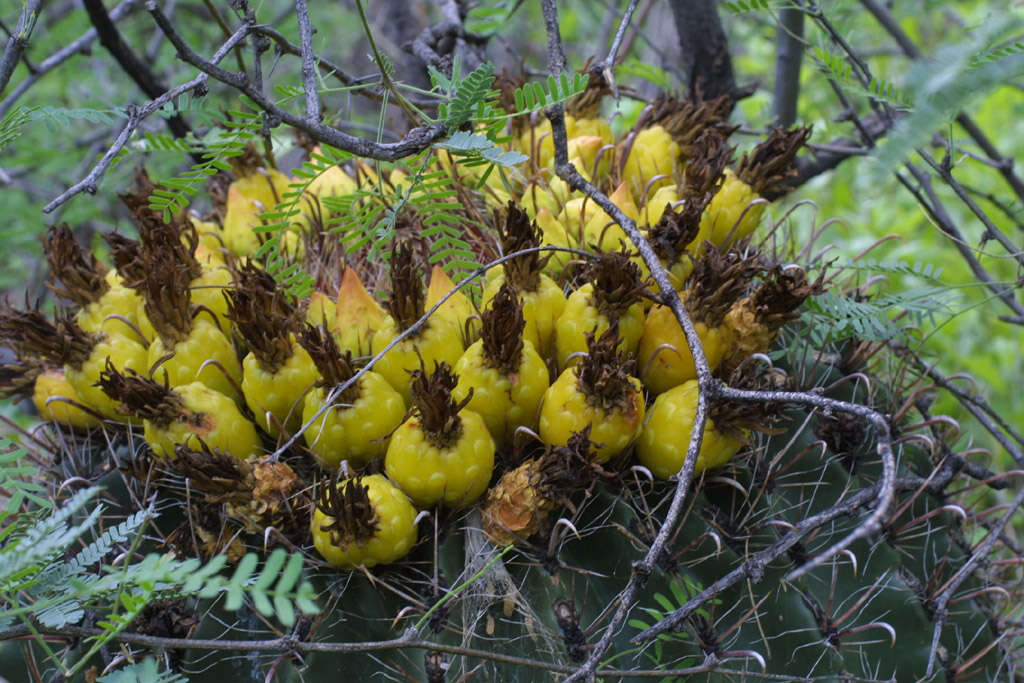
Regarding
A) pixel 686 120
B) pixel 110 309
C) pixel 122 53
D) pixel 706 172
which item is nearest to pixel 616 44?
pixel 706 172

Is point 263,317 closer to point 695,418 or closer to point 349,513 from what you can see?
point 349,513

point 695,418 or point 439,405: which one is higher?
point 439,405

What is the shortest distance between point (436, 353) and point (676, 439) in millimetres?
301

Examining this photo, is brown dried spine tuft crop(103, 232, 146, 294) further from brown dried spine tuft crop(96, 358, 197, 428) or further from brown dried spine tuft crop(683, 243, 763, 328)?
brown dried spine tuft crop(683, 243, 763, 328)

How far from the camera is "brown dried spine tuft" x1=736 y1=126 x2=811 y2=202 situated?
1.24m

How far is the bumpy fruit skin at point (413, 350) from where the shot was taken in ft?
3.44

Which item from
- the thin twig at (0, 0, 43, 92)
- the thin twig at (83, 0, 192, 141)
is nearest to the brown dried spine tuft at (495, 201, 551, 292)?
the thin twig at (0, 0, 43, 92)

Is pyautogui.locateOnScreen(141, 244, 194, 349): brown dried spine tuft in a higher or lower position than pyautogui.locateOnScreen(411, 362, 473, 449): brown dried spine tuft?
higher

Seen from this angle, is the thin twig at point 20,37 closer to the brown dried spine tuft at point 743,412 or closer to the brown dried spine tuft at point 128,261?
the brown dried spine tuft at point 128,261

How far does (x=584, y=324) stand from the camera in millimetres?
1046

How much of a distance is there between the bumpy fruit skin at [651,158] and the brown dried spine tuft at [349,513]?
25.8 inches

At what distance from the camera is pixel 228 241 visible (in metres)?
1.35

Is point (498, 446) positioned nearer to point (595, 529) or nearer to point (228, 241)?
point (595, 529)

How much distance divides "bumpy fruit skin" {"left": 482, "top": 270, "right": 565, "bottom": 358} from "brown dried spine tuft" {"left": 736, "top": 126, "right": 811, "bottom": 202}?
36 cm
